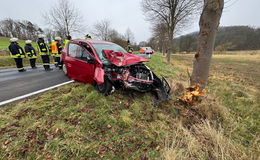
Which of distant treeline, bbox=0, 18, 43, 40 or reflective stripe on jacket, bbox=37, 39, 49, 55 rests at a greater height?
distant treeline, bbox=0, 18, 43, 40

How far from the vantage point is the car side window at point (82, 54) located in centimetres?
349

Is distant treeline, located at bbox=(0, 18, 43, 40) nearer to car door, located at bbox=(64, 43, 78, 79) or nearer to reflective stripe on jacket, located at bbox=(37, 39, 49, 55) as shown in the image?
reflective stripe on jacket, located at bbox=(37, 39, 49, 55)

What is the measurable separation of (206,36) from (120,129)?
2.91m

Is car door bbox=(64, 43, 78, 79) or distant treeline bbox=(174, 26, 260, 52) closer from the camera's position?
car door bbox=(64, 43, 78, 79)

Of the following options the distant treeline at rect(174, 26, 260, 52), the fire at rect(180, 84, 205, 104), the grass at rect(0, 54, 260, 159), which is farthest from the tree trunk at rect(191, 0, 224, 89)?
the distant treeline at rect(174, 26, 260, 52)

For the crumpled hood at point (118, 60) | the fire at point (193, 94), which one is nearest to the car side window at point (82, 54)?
the crumpled hood at point (118, 60)

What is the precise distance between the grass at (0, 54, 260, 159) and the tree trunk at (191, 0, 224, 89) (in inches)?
29.0

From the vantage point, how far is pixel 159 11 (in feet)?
39.5

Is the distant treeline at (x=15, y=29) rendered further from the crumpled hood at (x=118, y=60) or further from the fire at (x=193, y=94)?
the fire at (x=193, y=94)

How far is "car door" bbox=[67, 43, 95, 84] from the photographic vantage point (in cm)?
336

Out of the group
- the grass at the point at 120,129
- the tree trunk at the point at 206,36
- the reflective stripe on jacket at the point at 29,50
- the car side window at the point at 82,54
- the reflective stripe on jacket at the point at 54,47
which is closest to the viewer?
the grass at the point at 120,129

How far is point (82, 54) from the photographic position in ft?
12.1

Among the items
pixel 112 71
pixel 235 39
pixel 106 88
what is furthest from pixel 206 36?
pixel 235 39

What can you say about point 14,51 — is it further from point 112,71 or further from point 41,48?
point 112,71
